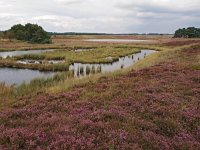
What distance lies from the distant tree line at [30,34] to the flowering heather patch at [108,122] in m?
102

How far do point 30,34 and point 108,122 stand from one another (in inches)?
4511

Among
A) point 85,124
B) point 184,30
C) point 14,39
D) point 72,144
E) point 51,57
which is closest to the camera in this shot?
point 72,144

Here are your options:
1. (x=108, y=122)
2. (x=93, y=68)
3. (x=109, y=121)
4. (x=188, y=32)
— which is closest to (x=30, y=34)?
(x=93, y=68)

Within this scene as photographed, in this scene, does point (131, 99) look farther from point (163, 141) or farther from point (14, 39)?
point (14, 39)

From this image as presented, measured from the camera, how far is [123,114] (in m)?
12.3

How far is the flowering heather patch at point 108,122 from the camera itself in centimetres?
939

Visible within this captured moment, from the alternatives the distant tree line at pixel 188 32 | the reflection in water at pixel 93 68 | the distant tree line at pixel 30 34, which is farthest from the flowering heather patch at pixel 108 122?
the distant tree line at pixel 188 32

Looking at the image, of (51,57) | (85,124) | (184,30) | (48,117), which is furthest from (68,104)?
(184,30)

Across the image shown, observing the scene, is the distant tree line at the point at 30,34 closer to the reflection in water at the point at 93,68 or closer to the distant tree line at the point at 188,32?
the reflection in water at the point at 93,68

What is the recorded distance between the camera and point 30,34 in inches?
4764

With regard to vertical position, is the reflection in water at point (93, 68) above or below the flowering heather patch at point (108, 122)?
below

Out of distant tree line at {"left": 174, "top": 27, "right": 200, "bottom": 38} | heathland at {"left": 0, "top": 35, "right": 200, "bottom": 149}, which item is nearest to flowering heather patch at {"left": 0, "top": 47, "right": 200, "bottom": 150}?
heathland at {"left": 0, "top": 35, "right": 200, "bottom": 149}

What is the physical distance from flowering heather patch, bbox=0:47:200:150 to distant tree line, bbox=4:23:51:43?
102m

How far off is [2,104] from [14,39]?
111 meters
